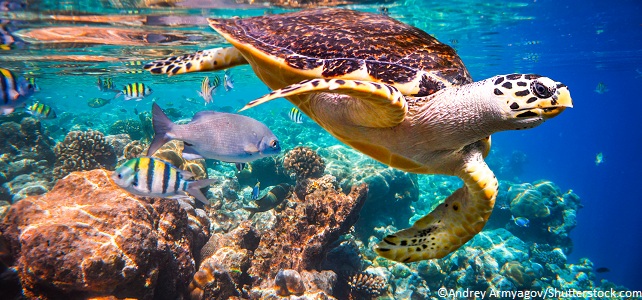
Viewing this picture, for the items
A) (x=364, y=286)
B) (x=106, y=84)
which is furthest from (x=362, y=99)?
(x=106, y=84)

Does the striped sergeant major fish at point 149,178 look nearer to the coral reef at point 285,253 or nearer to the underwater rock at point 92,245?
the underwater rock at point 92,245

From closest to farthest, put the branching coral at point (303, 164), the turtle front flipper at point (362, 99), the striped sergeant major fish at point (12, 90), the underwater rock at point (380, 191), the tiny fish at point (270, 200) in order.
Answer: the turtle front flipper at point (362, 99) → the striped sergeant major fish at point (12, 90) → the tiny fish at point (270, 200) → the branching coral at point (303, 164) → the underwater rock at point (380, 191)

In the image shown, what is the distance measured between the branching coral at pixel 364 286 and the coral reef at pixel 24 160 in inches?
314

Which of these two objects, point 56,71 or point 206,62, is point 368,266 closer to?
point 206,62

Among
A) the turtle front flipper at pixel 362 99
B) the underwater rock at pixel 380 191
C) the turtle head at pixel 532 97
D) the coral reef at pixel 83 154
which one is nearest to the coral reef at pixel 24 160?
the coral reef at pixel 83 154

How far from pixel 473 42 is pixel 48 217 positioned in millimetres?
21898

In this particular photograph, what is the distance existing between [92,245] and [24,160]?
938 cm

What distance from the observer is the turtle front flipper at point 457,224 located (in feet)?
8.68

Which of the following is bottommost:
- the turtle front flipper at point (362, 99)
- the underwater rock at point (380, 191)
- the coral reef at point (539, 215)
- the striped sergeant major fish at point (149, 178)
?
the coral reef at point (539, 215)

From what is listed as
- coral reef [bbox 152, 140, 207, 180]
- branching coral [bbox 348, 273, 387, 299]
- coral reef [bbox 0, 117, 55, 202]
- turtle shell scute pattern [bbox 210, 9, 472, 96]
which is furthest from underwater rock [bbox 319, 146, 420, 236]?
coral reef [bbox 0, 117, 55, 202]

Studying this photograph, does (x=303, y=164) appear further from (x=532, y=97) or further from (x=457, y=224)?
(x=532, y=97)

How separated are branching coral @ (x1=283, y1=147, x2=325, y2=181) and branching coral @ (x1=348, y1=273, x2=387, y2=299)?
3052 millimetres

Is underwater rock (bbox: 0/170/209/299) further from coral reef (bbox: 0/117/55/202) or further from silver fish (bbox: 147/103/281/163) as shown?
coral reef (bbox: 0/117/55/202)

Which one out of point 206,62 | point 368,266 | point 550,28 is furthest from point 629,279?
point 206,62
